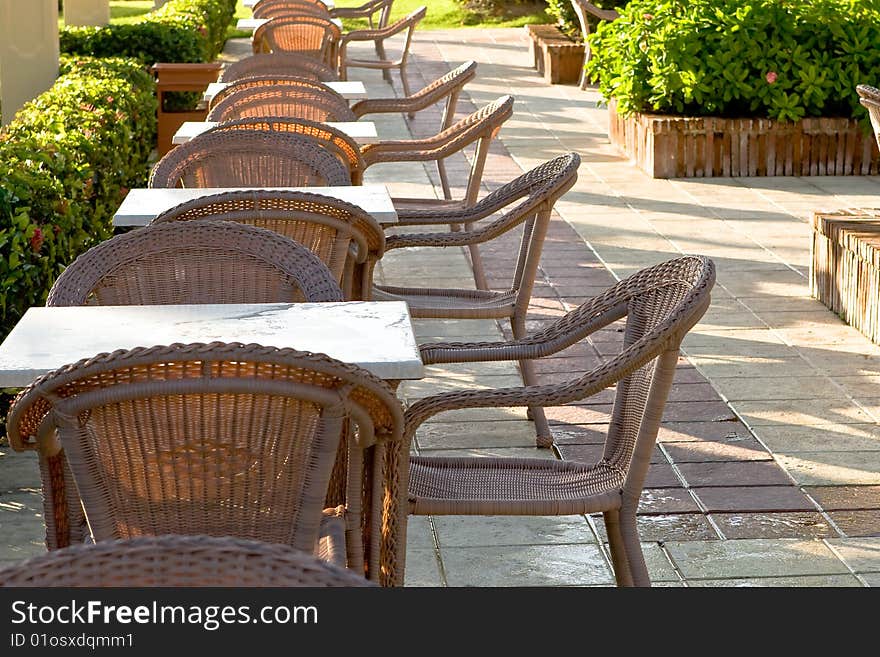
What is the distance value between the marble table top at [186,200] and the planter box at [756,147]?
15.8 ft

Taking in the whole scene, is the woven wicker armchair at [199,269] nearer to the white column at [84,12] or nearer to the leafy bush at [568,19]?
the white column at [84,12]

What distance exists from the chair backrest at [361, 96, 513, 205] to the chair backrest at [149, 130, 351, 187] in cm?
126

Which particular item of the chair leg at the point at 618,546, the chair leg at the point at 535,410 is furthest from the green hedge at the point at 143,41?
the chair leg at the point at 618,546

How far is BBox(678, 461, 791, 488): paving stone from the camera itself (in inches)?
163

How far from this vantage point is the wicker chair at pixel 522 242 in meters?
4.27

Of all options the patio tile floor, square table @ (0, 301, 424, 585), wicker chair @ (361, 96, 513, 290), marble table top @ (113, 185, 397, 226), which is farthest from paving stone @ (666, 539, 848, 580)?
wicker chair @ (361, 96, 513, 290)

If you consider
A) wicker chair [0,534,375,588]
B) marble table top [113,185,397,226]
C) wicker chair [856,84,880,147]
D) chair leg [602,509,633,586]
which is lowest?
chair leg [602,509,633,586]

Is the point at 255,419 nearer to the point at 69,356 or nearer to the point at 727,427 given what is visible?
the point at 69,356

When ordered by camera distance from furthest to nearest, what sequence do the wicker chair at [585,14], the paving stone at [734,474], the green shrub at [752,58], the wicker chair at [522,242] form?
the wicker chair at [585,14]
the green shrub at [752,58]
the wicker chair at [522,242]
the paving stone at [734,474]

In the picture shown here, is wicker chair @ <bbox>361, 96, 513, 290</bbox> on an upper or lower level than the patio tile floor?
upper

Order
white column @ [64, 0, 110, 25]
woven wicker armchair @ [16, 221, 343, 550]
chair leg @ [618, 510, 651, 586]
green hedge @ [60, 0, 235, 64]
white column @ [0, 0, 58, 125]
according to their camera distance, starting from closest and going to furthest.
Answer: chair leg @ [618, 510, 651, 586], woven wicker armchair @ [16, 221, 343, 550], white column @ [0, 0, 58, 125], green hedge @ [60, 0, 235, 64], white column @ [64, 0, 110, 25]

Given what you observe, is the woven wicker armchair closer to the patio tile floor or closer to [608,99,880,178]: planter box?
the patio tile floor
